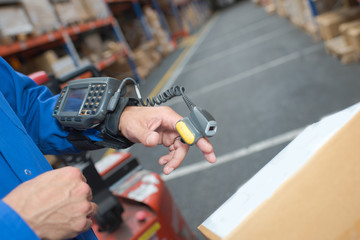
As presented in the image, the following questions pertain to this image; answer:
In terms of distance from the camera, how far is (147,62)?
7336mm

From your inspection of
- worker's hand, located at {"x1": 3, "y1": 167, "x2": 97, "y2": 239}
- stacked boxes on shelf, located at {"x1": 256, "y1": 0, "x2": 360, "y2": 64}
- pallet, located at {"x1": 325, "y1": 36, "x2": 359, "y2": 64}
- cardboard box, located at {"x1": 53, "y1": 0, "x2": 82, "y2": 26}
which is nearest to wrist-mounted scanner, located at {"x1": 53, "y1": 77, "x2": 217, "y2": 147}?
worker's hand, located at {"x1": 3, "y1": 167, "x2": 97, "y2": 239}

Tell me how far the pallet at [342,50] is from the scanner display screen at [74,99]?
10.0 feet

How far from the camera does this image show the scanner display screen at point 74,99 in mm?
823

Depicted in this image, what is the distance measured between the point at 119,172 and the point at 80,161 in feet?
1.08

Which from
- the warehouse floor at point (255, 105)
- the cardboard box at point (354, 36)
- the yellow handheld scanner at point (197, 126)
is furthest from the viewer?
the cardboard box at point (354, 36)

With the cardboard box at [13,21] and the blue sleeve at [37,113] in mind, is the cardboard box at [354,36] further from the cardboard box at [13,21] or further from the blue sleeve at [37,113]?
the cardboard box at [13,21]

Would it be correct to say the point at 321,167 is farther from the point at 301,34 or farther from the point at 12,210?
the point at 301,34

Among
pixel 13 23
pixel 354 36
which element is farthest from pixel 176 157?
pixel 13 23

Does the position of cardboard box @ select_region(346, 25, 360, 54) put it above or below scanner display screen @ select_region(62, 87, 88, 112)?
below

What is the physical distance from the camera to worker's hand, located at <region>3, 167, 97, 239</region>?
1.72ft

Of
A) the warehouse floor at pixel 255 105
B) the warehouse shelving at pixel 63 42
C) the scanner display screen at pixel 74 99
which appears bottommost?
the warehouse floor at pixel 255 105

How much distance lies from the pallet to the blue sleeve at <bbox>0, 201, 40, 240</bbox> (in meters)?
3.36

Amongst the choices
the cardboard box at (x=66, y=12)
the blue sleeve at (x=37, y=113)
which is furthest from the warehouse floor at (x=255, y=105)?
the cardboard box at (x=66, y=12)

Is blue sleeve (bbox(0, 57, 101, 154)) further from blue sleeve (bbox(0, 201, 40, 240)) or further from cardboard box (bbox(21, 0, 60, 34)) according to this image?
cardboard box (bbox(21, 0, 60, 34))
